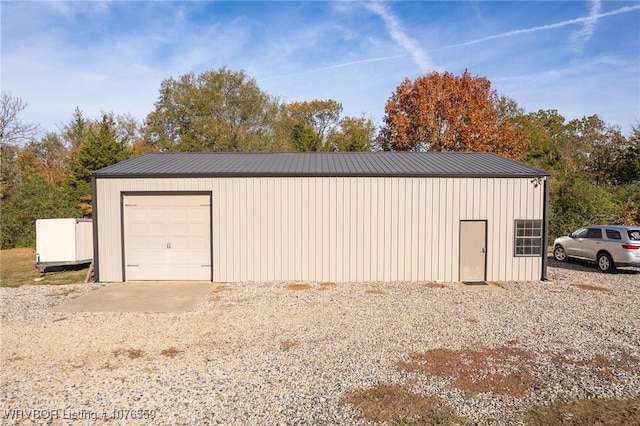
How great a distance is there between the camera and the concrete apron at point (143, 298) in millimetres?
8367

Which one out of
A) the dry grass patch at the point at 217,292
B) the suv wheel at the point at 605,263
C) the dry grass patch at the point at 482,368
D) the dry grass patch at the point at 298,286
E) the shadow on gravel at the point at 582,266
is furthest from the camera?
the shadow on gravel at the point at 582,266

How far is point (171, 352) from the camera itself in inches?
230

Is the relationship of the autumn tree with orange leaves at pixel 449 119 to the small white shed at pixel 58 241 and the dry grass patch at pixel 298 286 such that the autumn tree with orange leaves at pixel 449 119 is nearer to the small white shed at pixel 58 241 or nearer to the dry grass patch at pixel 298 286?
the dry grass patch at pixel 298 286

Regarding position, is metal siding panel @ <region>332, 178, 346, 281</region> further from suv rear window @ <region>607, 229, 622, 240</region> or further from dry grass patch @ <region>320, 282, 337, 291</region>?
suv rear window @ <region>607, 229, 622, 240</region>

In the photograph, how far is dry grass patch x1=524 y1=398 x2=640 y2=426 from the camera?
3868 millimetres

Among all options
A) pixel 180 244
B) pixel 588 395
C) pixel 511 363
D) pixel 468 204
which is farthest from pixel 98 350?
pixel 468 204

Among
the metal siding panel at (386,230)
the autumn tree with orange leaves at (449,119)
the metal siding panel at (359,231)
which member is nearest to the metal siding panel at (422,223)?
the metal siding panel at (386,230)

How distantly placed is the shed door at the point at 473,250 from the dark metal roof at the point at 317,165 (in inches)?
61.0

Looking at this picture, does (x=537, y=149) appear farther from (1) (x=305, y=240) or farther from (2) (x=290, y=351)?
(2) (x=290, y=351)

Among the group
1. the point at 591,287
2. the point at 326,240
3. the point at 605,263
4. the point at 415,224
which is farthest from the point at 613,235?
the point at 326,240

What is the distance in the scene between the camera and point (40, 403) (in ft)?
14.1

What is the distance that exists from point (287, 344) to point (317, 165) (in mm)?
7146

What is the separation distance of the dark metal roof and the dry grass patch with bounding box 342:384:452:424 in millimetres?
7340

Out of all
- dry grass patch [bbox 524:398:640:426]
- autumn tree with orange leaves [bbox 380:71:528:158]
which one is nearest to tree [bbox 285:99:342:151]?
autumn tree with orange leaves [bbox 380:71:528:158]
